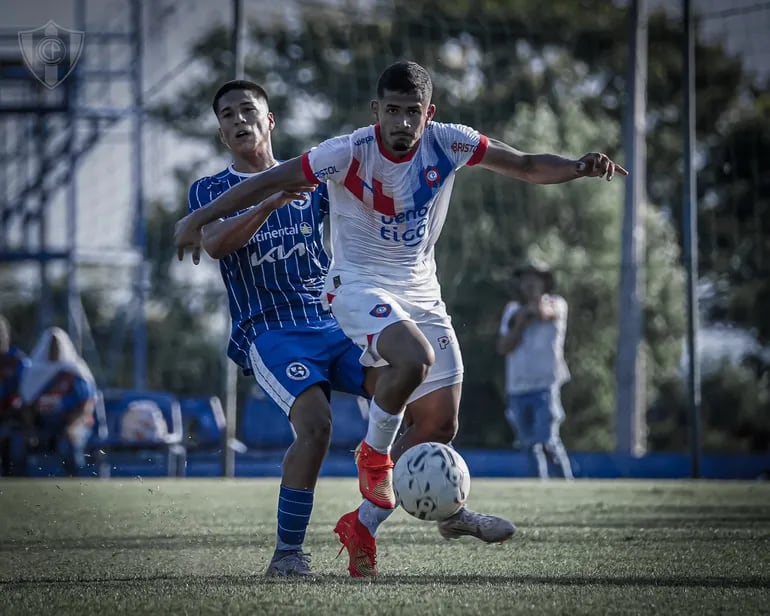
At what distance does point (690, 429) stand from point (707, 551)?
8701 mm

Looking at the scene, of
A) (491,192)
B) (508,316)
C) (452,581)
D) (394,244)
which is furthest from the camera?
(491,192)

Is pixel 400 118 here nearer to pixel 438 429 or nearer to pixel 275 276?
pixel 275 276

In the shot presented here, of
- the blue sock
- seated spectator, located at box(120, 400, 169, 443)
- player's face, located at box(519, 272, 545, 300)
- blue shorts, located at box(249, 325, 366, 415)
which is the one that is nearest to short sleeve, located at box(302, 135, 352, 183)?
blue shorts, located at box(249, 325, 366, 415)

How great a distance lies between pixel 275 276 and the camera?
237 inches

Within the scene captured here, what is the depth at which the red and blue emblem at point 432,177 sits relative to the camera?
5.56 m

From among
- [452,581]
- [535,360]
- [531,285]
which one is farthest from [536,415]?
[452,581]

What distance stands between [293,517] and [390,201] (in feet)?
4.47

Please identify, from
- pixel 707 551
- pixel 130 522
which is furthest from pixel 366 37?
pixel 707 551

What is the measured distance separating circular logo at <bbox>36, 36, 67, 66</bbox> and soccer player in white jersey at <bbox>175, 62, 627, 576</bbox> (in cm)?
1389

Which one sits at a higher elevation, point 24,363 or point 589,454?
point 24,363

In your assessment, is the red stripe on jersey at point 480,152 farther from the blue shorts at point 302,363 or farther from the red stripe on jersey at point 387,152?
the blue shorts at point 302,363

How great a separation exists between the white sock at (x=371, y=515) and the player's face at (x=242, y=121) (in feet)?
6.00

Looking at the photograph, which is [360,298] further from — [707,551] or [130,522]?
[130,522]

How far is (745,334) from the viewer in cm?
1917
